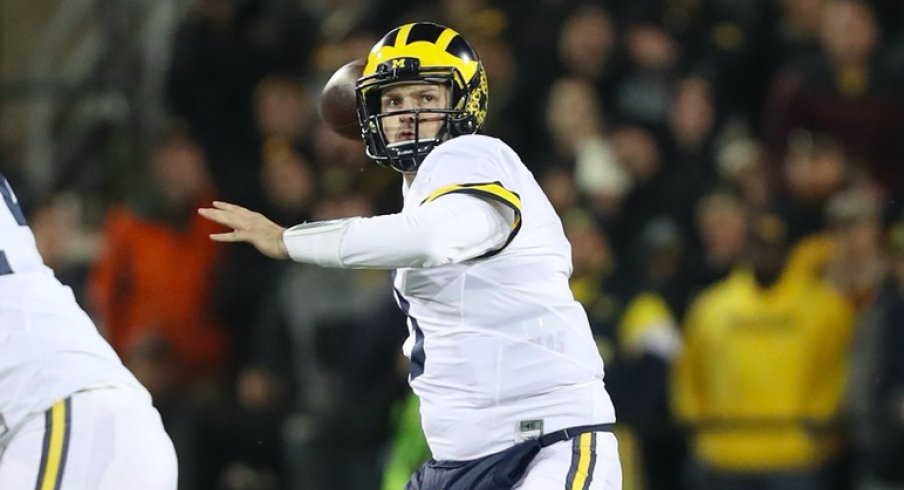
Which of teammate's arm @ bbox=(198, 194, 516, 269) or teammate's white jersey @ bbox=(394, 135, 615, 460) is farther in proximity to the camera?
teammate's white jersey @ bbox=(394, 135, 615, 460)

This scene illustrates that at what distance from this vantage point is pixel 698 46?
8.02 m

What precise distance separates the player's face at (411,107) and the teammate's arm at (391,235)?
514 millimetres

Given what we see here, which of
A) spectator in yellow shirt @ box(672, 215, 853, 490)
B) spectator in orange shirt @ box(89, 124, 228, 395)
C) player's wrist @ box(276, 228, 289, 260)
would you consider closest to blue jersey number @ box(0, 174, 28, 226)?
player's wrist @ box(276, 228, 289, 260)

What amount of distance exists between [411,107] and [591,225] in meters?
3.02

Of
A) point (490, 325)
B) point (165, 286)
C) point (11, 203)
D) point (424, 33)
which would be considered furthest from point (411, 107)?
point (165, 286)

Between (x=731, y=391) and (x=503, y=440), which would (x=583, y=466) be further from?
(x=731, y=391)

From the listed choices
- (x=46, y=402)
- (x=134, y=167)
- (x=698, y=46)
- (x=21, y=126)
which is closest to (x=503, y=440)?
(x=46, y=402)

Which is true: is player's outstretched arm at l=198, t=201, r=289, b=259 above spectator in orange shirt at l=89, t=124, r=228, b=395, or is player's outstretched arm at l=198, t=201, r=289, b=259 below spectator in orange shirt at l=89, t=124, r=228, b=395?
above

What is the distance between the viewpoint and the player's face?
4371 millimetres

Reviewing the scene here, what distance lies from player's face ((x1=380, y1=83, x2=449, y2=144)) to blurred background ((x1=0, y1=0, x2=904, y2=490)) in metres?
2.84

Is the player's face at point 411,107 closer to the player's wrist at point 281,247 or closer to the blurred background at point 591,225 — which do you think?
the player's wrist at point 281,247

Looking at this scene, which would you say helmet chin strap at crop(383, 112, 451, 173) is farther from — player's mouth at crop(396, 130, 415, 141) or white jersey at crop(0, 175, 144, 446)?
white jersey at crop(0, 175, 144, 446)

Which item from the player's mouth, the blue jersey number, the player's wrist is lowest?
the player's wrist

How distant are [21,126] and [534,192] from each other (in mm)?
Result: 6795
